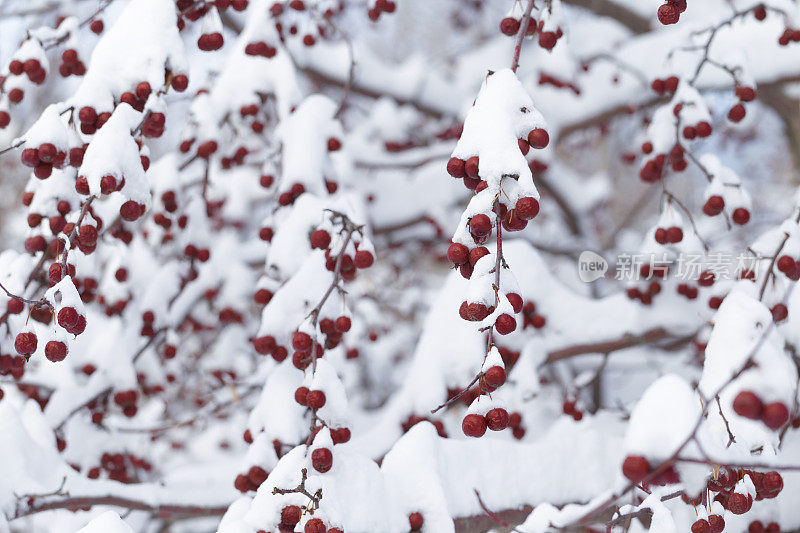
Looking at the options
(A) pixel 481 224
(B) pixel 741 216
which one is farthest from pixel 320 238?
(B) pixel 741 216

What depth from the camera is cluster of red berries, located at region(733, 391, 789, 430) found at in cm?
102

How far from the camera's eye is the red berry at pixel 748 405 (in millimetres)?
1038

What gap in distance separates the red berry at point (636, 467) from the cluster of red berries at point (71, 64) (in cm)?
191

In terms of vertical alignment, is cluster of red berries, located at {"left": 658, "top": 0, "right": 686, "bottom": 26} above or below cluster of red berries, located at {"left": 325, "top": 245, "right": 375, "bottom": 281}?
above

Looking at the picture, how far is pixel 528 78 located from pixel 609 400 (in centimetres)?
281

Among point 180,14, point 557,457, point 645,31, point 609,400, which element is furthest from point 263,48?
point 609,400

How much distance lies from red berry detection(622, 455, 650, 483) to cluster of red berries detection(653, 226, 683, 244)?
1352 mm

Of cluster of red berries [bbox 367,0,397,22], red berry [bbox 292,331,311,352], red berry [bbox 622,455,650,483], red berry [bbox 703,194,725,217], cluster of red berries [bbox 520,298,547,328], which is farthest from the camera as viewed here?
cluster of red berries [bbox 520,298,547,328]

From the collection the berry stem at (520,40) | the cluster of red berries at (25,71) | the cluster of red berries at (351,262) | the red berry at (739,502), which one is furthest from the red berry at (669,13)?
the cluster of red berries at (25,71)

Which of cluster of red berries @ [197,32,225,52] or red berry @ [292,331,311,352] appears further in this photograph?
cluster of red berries @ [197,32,225,52]

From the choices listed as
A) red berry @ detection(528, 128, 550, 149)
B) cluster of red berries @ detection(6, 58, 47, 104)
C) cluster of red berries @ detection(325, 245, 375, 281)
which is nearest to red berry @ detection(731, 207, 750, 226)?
red berry @ detection(528, 128, 550, 149)

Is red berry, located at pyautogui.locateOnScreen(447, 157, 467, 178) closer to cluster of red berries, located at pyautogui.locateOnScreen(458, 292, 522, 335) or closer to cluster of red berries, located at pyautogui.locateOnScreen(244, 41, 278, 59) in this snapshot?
cluster of red berries, located at pyautogui.locateOnScreen(458, 292, 522, 335)

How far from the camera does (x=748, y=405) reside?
1037mm

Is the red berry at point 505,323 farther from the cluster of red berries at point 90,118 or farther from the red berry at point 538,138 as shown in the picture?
the cluster of red berries at point 90,118
